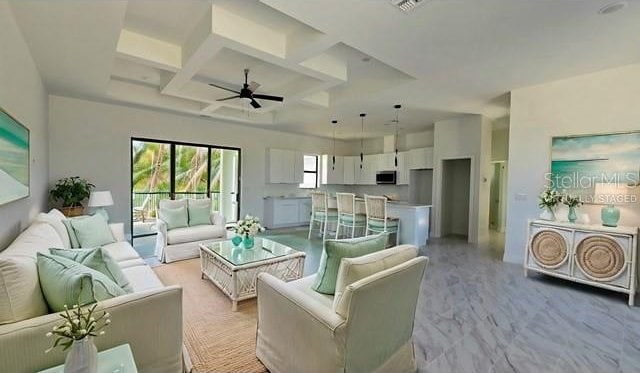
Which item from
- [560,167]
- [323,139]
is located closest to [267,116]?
[323,139]

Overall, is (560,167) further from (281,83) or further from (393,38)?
(281,83)

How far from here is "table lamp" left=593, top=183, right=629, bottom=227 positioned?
3396 mm

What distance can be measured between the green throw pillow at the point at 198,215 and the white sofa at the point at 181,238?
0.12 meters

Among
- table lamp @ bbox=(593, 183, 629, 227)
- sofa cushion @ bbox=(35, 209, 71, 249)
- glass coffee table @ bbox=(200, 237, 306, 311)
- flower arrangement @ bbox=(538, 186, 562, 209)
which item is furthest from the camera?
flower arrangement @ bbox=(538, 186, 562, 209)

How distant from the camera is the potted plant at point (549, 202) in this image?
3.80m

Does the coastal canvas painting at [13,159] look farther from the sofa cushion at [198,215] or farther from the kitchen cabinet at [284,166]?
the kitchen cabinet at [284,166]

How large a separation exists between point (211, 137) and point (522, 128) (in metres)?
6.18

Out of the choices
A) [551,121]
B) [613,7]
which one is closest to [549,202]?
[551,121]

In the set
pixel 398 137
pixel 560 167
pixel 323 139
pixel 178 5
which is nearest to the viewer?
pixel 178 5

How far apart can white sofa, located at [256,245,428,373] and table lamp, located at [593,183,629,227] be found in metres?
3.19

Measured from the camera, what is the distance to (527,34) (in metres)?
2.72

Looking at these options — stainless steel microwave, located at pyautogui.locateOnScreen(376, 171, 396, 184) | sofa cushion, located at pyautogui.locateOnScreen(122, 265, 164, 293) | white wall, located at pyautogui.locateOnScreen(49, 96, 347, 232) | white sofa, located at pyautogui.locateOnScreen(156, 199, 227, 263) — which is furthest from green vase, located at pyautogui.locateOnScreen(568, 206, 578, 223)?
white wall, located at pyautogui.locateOnScreen(49, 96, 347, 232)

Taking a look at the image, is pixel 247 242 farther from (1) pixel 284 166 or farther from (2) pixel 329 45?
(1) pixel 284 166

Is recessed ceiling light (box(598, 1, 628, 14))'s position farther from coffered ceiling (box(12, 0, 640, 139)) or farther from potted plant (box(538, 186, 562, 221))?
potted plant (box(538, 186, 562, 221))
